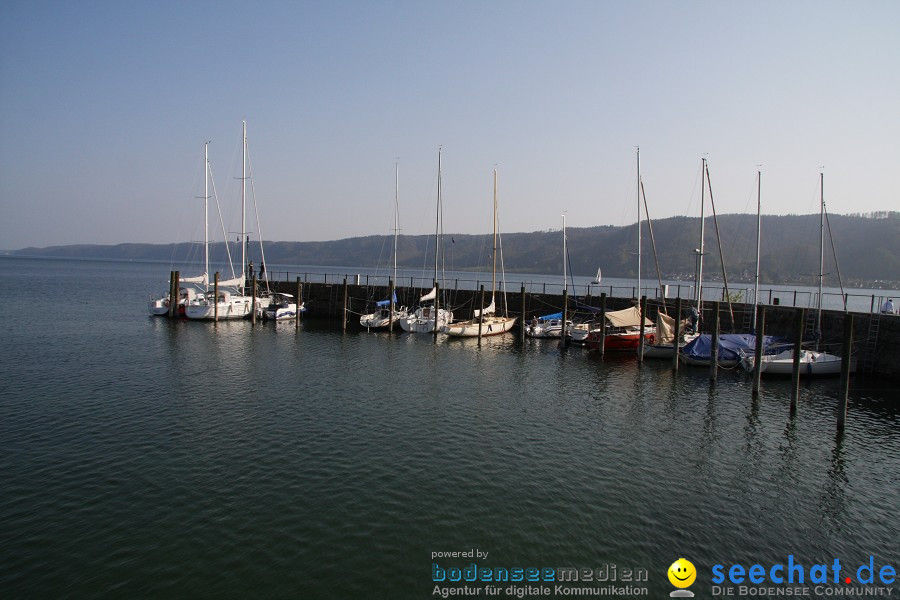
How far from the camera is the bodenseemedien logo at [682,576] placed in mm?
11047

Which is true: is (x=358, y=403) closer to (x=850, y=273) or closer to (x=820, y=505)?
(x=820, y=505)

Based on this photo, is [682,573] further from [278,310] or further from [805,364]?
[278,310]

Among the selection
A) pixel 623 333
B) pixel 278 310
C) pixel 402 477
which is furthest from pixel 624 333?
pixel 278 310

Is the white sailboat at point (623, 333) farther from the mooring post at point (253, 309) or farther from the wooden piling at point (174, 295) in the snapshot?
the wooden piling at point (174, 295)

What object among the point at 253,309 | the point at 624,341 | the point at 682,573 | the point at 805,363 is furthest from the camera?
the point at 253,309

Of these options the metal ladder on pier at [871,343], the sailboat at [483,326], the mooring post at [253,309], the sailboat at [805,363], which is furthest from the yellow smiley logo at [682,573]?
the mooring post at [253,309]

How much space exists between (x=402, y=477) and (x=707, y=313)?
37.5m

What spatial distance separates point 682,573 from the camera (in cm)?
1166

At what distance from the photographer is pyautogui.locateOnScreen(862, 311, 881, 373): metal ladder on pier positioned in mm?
32031

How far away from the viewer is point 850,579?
11.9 metres

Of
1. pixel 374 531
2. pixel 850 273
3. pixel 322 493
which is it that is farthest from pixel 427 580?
pixel 850 273

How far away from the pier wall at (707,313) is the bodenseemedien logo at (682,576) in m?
26.4

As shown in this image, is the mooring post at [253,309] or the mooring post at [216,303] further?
the mooring post at [253,309]

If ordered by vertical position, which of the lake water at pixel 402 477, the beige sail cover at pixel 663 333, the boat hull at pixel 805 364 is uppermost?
the beige sail cover at pixel 663 333
